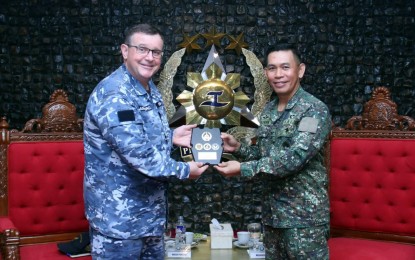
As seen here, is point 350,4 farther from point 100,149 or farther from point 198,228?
point 100,149

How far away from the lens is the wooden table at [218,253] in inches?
132

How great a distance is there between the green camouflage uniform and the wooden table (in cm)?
83

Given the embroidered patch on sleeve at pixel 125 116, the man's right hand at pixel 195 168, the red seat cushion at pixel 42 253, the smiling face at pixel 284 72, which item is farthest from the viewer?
the red seat cushion at pixel 42 253

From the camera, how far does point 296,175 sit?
2453 mm

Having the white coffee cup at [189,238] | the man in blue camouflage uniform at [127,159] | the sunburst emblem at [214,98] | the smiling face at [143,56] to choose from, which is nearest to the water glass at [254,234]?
the white coffee cup at [189,238]

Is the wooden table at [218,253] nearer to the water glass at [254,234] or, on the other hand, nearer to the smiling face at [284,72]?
the water glass at [254,234]

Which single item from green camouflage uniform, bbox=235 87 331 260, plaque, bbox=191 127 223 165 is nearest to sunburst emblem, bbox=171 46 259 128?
plaque, bbox=191 127 223 165

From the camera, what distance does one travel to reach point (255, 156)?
2.80 metres

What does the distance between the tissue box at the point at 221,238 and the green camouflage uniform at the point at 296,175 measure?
0.94 m

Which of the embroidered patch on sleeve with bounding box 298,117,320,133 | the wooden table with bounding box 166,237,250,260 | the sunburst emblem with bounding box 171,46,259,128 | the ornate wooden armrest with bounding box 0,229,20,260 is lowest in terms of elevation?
the wooden table with bounding box 166,237,250,260

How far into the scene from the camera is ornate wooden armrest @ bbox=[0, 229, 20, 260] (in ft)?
9.18

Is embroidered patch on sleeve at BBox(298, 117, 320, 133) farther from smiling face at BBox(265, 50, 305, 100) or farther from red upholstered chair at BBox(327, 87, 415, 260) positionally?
red upholstered chair at BBox(327, 87, 415, 260)

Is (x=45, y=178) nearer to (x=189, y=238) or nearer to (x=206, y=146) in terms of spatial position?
(x=189, y=238)

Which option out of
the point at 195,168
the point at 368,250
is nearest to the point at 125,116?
the point at 195,168
